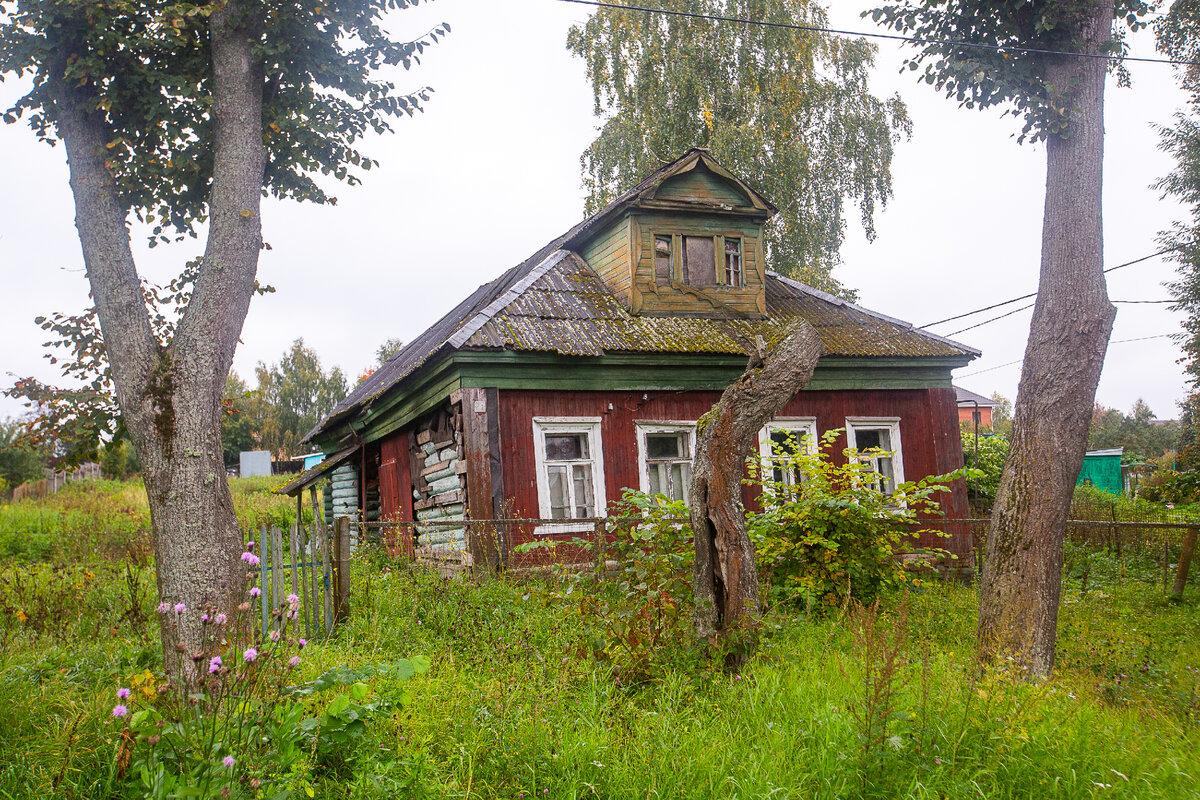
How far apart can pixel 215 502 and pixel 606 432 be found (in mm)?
6120

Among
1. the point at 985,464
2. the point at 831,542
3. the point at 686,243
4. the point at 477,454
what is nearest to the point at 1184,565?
the point at 831,542

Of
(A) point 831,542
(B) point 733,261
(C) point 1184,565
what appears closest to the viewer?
(A) point 831,542

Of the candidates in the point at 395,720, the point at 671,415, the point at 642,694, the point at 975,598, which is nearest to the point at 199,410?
the point at 395,720

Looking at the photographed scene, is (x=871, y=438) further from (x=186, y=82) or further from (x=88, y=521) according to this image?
(x=88, y=521)

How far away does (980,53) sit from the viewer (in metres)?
6.81

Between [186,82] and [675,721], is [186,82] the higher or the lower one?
the higher one

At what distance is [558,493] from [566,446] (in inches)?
26.6

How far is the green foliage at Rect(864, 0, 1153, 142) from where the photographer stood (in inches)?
252

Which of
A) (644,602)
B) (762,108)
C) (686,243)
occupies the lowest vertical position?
(644,602)

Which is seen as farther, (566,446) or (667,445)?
(667,445)

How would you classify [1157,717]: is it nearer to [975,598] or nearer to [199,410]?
[975,598]

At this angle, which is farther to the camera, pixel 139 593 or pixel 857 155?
pixel 857 155

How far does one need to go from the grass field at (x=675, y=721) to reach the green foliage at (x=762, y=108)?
15558 mm

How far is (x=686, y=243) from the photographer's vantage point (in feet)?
39.6
